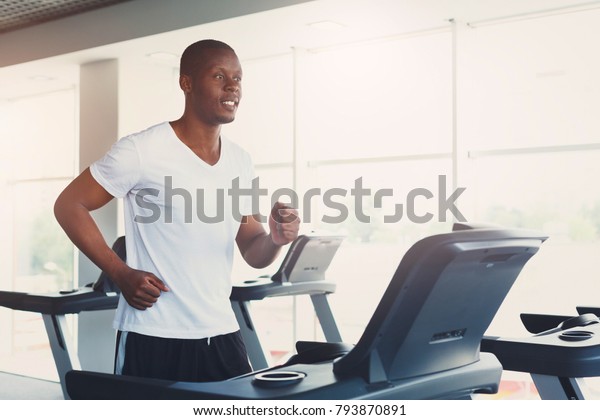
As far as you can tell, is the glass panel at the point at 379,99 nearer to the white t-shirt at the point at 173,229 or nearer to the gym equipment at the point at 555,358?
the gym equipment at the point at 555,358

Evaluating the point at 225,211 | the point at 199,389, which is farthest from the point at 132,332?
the point at 199,389

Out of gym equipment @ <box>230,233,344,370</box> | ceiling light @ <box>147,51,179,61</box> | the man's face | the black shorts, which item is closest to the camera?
the black shorts

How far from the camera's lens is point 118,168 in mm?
1743

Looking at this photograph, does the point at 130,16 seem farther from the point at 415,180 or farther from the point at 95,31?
the point at 415,180

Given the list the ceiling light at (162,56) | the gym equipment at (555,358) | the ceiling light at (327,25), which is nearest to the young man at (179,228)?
the gym equipment at (555,358)

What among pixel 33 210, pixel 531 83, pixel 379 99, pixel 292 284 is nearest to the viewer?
pixel 292 284

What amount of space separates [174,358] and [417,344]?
2.26ft

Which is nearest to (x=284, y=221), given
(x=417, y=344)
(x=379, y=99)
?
(x=417, y=344)

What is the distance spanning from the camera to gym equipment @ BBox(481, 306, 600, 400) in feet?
6.27

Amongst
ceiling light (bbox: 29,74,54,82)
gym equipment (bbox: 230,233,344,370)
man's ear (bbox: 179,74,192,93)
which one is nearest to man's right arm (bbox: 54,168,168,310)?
man's ear (bbox: 179,74,192,93)

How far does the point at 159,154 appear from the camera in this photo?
1.79 meters

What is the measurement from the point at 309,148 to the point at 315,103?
0.34 m

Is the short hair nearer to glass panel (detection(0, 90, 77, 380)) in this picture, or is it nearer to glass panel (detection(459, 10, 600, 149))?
glass panel (detection(459, 10, 600, 149))

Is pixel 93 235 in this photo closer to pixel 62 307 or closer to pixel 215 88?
pixel 215 88
